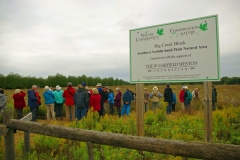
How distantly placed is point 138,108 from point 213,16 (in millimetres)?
2233

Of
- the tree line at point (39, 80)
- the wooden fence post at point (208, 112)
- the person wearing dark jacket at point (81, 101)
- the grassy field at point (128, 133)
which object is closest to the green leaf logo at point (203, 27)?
the wooden fence post at point (208, 112)

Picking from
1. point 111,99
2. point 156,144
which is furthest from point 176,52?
point 111,99

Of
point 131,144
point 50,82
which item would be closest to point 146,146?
point 131,144

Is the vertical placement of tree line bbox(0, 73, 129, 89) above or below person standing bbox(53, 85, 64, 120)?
above

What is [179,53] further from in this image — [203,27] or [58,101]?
[58,101]

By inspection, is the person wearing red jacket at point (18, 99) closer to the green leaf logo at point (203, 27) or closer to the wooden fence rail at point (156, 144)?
the wooden fence rail at point (156, 144)

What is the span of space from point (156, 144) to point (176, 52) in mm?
1894

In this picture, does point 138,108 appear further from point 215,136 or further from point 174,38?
point 215,136

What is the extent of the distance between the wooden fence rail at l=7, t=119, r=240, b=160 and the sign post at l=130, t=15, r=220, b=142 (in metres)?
1.54

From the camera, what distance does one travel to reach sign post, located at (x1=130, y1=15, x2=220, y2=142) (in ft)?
11.4

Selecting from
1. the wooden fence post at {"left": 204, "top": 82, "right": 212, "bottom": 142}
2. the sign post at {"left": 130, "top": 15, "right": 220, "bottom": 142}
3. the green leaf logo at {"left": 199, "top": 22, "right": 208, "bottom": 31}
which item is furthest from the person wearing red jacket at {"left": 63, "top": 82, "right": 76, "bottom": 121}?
the green leaf logo at {"left": 199, "top": 22, "right": 208, "bottom": 31}

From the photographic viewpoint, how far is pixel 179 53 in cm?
370

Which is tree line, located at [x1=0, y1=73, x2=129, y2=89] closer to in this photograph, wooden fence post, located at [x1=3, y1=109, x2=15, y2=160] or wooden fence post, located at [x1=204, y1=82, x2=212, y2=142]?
wooden fence post, located at [x1=3, y1=109, x2=15, y2=160]

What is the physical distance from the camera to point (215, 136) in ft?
18.9
